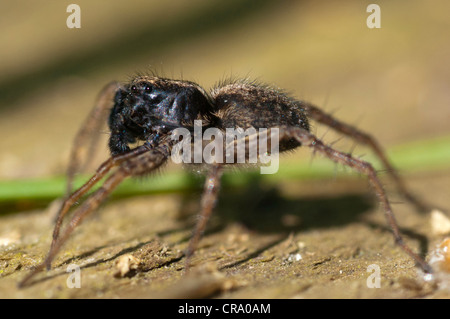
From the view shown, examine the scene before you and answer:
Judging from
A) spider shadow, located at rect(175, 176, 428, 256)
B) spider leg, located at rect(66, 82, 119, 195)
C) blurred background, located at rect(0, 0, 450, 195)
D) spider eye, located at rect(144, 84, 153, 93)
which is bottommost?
spider shadow, located at rect(175, 176, 428, 256)

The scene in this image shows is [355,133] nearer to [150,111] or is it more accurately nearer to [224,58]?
[150,111]

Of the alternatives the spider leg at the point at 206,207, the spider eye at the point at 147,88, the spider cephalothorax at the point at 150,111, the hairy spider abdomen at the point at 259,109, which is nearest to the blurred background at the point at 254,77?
the spider leg at the point at 206,207

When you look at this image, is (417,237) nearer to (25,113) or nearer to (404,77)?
(404,77)

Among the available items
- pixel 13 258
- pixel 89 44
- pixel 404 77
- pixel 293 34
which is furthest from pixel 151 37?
pixel 13 258

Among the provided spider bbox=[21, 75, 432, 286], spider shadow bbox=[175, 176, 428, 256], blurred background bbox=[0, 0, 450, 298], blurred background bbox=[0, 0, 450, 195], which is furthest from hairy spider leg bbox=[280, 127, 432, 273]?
blurred background bbox=[0, 0, 450, 195]

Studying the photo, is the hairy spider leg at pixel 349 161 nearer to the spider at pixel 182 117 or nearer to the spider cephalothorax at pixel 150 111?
the spider at pixel 182 117

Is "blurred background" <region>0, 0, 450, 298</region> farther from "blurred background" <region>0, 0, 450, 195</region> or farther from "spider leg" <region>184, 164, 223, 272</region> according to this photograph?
"spider leg" <region>184, 164, 223, 272</region>
